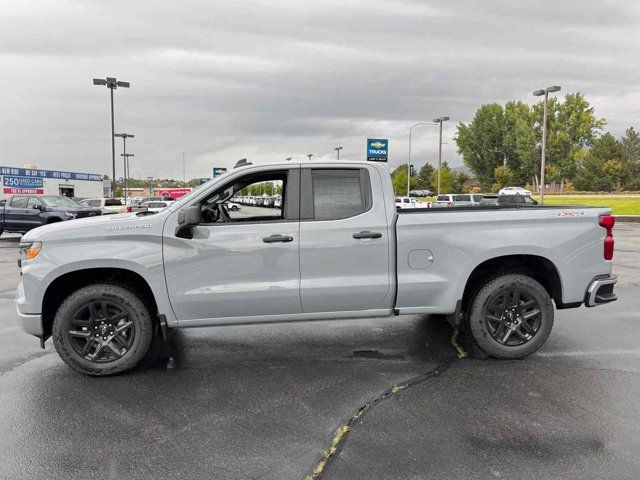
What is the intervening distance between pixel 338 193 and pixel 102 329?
246cm

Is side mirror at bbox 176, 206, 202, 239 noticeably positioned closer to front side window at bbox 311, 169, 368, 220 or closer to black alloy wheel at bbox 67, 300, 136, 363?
black alloy wheel at bbox 67, 300, 136, 363

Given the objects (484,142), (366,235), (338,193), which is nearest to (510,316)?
(366,235)

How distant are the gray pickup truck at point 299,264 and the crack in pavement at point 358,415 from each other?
0.54 metres

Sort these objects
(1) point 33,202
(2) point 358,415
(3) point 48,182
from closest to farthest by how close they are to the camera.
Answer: (2) point 358,415 < (1) point 33,202 < (3) point 48,182

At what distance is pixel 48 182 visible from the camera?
6906cm

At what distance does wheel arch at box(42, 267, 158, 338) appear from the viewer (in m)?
4.64

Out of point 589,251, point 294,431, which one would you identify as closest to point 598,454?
point 294,431

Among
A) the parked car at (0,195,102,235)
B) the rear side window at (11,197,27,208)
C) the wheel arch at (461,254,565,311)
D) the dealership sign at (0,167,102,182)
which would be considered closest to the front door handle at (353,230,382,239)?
the wheel arch at (461,254,565,311)

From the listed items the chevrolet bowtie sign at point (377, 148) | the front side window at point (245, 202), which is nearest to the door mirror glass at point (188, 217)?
the front side window at point (245, 202)

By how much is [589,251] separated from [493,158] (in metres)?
97.0

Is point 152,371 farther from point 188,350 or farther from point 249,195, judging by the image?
point 249,195

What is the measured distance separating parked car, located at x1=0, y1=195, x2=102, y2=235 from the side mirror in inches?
597

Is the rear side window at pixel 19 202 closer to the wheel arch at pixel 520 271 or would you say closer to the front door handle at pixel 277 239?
the front door handle at pixel 277 239

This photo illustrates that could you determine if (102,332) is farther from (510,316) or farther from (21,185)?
(21,185)
